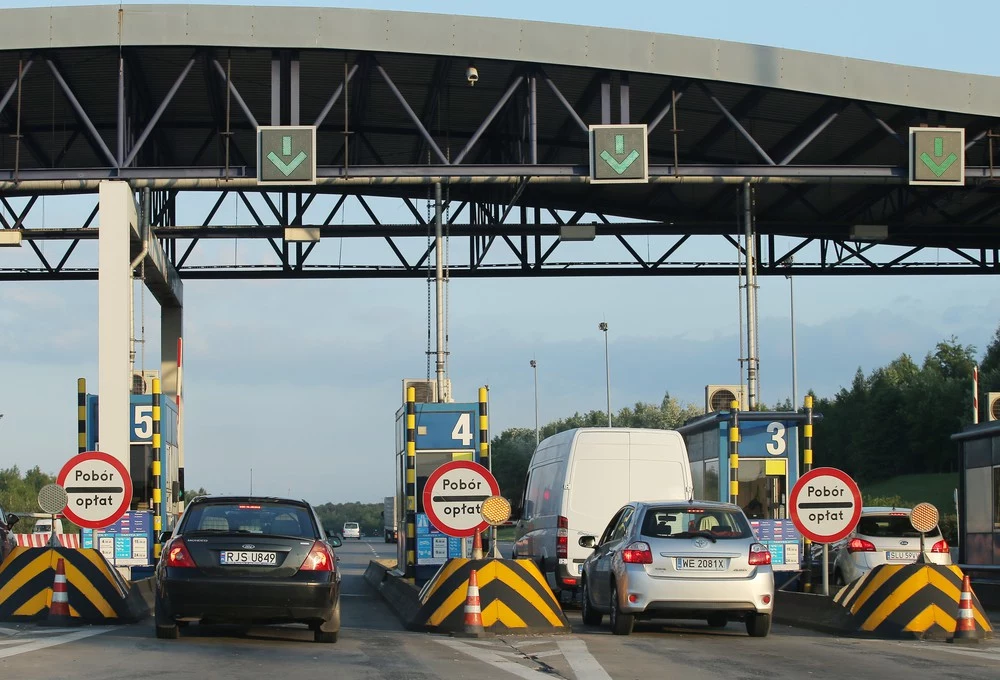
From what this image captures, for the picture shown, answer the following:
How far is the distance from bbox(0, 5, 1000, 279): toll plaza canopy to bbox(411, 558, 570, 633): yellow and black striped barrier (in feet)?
39.4

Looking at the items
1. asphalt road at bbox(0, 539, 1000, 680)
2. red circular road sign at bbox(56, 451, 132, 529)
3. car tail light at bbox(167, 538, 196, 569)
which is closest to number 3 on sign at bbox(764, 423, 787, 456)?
asphalt road at bbox(0, 539, 1000, 680)

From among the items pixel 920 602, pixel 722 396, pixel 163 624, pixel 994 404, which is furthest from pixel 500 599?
pixel 994 404

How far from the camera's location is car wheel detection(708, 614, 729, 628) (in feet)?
51.8

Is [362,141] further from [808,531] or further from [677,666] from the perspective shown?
[677,666]

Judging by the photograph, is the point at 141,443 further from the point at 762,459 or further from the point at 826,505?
the point at 826,505

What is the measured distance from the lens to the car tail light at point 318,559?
44.5ft

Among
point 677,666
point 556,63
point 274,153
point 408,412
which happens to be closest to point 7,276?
point 274,153

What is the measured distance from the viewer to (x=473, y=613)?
49.5ft

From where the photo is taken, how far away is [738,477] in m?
24.1

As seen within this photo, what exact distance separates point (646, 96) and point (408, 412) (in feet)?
35.9

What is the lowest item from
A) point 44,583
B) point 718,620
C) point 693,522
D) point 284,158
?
point 718,620

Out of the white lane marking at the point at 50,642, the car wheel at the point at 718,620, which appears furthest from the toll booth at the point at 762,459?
the white lane marking at the point at 50,642

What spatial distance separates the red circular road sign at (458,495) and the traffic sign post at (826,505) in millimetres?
3642

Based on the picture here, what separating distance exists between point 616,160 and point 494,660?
51.9ft
